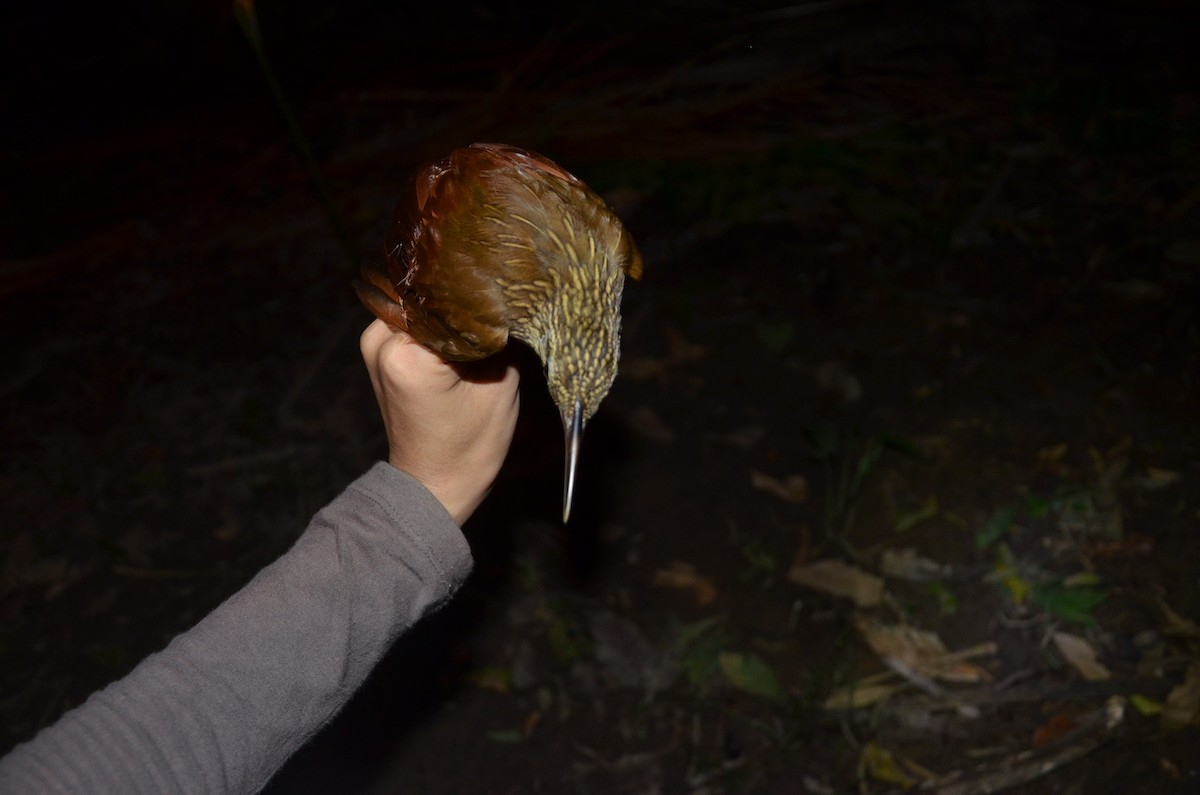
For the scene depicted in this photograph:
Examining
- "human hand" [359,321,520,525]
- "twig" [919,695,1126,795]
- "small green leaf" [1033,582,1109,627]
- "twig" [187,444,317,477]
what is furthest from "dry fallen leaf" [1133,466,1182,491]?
"twig" [187,444,317,477]

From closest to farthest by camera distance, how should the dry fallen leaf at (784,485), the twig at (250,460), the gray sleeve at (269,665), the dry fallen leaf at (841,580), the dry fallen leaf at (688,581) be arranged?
the gray sleeve at (269,665)
the dry fallen leaf at (841,580)
the dry fallen leaf at (688,581)
the dry fallen leaf at (784,485)
the twig at (250,460)

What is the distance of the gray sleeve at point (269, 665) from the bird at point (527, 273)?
0.37m

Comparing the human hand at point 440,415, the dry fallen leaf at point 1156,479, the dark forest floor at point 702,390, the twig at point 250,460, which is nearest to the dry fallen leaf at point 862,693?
the dark forest floor at point 702,390

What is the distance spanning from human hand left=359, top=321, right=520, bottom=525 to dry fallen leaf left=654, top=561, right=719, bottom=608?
1548mm

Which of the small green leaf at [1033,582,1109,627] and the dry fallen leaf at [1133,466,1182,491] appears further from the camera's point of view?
the dry fallen leaf at [1133,466,1182,491]

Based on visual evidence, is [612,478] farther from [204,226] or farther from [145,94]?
[145,94]

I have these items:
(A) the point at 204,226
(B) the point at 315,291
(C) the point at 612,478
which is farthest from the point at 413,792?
(A) the point at 204,226

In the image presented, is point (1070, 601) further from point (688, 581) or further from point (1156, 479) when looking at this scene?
point (688, 581)

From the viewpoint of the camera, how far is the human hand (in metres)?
1.93

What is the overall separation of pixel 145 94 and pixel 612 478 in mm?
4702

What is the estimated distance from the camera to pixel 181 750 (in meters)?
1.41

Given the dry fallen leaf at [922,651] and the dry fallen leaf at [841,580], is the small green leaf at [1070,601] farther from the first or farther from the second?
the dry fallen leaf at [841,580]

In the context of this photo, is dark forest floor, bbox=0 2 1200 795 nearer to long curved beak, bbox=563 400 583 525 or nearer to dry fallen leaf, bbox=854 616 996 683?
dry fallen leaf, bbox=854 616 996 683

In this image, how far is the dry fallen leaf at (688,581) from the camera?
336 centimetres
